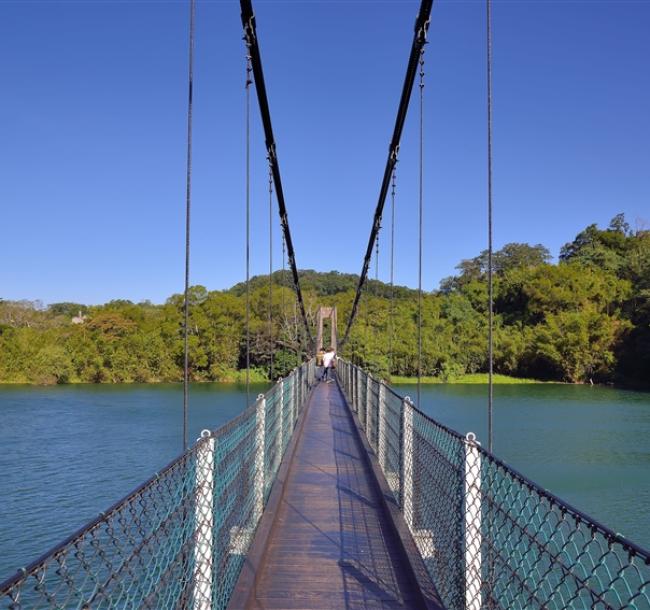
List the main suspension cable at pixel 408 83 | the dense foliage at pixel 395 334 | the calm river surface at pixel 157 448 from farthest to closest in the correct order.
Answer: the dense foliage at pixel 395 334 < the calm river surface at pixel 157 448 < the main suspension cable at pixel 408 83

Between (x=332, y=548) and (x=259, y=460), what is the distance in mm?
545

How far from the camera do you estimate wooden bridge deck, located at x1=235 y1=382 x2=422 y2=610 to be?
196 centimetres

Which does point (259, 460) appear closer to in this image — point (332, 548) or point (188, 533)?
point (332, 548)

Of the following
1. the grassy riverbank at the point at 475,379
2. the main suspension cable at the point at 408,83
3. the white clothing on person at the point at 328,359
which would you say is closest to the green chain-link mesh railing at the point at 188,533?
the main suspension cable at the point at 408,83

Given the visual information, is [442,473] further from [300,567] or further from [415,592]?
[300,567]

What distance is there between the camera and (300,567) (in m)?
2.22

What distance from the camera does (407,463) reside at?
108 inches

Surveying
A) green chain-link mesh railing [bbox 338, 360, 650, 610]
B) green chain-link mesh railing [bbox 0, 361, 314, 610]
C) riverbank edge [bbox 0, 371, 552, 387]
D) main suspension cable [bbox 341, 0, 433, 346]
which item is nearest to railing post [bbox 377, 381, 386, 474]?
green chain-link mesh railing [bbox 338, 360, 650, 610]

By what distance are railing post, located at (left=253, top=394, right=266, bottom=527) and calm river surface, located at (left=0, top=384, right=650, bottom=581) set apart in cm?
438

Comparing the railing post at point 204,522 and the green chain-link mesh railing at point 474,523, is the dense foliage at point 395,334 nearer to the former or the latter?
the green chain-link mesh railing at point 474,523

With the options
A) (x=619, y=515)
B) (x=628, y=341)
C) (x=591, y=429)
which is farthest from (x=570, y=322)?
(x=619, y=515)

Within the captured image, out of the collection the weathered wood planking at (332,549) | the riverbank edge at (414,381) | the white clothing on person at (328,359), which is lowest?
the riverbank edge at (414,381)

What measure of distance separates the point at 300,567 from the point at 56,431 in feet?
44.0

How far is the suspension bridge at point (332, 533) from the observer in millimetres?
1101
